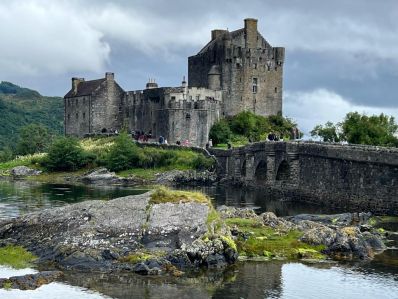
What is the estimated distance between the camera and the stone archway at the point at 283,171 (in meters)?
81.6

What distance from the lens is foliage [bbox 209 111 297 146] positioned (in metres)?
105

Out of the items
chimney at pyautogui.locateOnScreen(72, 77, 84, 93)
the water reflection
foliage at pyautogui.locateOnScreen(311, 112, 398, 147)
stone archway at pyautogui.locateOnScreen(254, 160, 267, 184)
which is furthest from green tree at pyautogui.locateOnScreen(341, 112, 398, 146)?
chimney at pyautogui.locateOnScreen(72, 77, 84, 93)

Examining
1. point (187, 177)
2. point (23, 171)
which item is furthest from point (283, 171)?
point (23, 171)

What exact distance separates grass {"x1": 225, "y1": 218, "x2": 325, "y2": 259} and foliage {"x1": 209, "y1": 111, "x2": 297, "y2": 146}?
54570mm

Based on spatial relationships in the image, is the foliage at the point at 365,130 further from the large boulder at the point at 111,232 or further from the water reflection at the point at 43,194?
the large boulder at the point at 111,232

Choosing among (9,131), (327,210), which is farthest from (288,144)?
(9,131)

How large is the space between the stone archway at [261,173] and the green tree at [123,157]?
16189 mm

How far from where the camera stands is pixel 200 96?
107562 mm

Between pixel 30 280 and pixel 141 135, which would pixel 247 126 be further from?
pixel 30 280

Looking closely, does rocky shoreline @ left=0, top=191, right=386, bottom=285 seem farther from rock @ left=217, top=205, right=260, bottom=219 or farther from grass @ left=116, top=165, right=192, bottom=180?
grass @ left=116, top=165, right=192, bottom=180

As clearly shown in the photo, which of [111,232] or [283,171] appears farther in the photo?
[283,171]

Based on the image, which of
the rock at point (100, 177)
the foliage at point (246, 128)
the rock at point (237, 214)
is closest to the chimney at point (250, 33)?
the foliage at point (246, 128)

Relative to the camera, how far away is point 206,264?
136ft

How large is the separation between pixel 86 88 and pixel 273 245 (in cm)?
7913
